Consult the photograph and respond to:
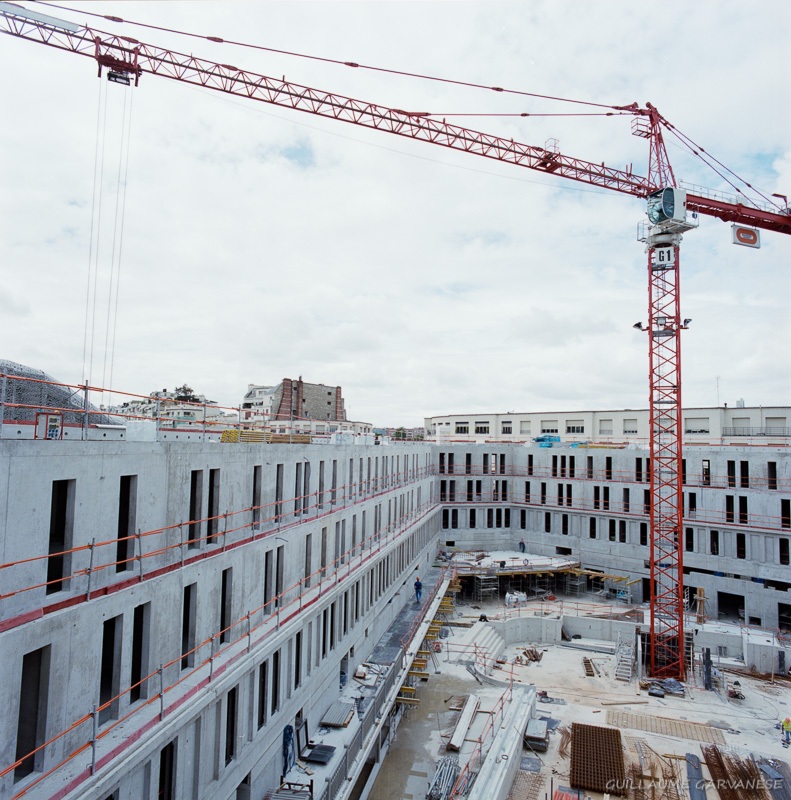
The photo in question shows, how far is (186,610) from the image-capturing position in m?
13.4

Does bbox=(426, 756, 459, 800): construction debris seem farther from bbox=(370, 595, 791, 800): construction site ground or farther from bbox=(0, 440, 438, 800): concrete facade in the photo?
bbox=(0, 440, 438, 800): concrete facade

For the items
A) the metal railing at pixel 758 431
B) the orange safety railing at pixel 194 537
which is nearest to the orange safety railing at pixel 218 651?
the orange safety railing at pixel 194 537

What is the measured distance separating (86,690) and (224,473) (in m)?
6.13

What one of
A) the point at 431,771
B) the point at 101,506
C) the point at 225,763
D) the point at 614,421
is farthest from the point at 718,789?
the point at 614,421

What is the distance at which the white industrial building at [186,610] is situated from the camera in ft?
30.1

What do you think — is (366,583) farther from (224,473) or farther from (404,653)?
(224,473)

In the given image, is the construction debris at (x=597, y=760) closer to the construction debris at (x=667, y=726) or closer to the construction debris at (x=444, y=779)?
the construction debris at (x=667, y=726)

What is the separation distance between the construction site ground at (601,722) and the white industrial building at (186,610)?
200cm

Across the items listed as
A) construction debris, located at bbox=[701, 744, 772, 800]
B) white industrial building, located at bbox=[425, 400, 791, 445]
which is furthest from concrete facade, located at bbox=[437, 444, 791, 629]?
construction debris, located at bbox=[701, 744, 772, 800]

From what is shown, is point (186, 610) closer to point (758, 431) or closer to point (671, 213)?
point (671, 213)

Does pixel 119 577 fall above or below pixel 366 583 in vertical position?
above

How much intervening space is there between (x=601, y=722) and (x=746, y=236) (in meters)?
41.4

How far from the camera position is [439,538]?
166 feet

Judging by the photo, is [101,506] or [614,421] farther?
[614,421]
